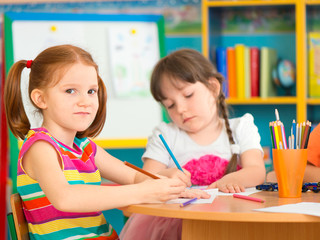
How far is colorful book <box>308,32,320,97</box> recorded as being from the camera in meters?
2.90

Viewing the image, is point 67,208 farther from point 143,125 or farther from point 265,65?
point 265,65

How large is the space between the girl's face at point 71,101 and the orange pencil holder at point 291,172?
49cm

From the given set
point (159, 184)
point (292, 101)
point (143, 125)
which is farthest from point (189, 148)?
point (292, 101)

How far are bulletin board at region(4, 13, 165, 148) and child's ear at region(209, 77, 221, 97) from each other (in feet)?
3.27

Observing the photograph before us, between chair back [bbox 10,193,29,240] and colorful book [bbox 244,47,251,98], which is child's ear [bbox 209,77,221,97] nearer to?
chair back [bbox 10,193,29,240]

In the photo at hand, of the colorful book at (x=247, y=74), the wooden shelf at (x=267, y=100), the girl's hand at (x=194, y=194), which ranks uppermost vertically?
the colorful book at (x=247, y=74)

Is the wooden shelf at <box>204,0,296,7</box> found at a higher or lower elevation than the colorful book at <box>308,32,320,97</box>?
higher

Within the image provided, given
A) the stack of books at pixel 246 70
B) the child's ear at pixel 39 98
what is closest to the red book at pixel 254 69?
the stack of books at pixel 246 70

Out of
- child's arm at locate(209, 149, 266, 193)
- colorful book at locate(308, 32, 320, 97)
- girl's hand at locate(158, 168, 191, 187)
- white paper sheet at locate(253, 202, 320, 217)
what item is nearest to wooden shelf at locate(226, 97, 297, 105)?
colorful book at locate(308, 32, 320, 97)

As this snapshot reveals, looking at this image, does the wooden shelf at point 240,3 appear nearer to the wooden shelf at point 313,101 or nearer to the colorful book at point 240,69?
the colorful book at point 240,69

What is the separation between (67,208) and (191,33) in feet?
7.83

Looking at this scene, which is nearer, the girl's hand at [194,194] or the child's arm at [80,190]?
the child's arm at [80,190]

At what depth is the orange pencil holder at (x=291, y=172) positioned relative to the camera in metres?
1.17

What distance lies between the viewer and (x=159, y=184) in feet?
3.76
